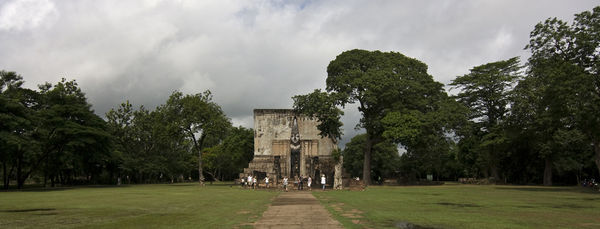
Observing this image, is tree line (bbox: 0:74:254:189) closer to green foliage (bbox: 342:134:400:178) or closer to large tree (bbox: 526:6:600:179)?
green foliage (bbox: 342:134:400:178)

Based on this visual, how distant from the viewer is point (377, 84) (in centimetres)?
3972

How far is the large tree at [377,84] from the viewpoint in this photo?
39906mm

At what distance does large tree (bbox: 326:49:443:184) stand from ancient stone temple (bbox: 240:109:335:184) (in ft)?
16.7

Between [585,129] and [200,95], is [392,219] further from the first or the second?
[200,95]

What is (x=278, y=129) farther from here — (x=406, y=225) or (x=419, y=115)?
(x=406, y=225)

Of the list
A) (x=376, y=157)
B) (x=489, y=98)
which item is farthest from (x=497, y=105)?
(x=376, y=157)

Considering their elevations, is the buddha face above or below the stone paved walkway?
→ above

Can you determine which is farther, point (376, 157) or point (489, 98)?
point (376, 157)

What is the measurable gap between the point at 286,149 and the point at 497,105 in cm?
2318

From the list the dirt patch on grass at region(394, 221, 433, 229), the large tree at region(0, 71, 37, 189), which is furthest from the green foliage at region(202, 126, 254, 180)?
the dirt patch on grass at region(394, 221, 433, 229)

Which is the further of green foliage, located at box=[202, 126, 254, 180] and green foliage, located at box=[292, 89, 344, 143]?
green foliage, located at box=[202, 126, 254, 180]

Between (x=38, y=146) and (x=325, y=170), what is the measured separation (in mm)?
25603

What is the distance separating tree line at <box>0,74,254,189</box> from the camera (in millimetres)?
36812

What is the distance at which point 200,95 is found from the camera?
161 feet
